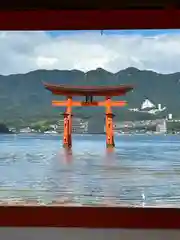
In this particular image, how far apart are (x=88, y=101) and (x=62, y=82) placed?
175mm

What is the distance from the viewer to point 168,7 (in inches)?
65.8

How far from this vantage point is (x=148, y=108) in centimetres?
181

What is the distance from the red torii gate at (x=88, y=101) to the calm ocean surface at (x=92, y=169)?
40 mm

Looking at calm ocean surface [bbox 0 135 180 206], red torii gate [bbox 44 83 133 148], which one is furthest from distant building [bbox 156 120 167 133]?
red torii gate [bbox 44 83 133 148]

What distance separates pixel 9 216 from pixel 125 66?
956 millimetres

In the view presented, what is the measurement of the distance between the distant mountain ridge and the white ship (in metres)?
0.02

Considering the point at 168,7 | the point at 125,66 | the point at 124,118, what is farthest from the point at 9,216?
the point at 168,7

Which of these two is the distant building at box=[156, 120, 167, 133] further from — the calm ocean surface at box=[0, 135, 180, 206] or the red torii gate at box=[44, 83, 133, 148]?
the red torii gate at box=[44, 83, 133, 148]

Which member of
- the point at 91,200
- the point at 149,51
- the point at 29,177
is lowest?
the point at 91,200

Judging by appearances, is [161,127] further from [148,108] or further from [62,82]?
[62,82]

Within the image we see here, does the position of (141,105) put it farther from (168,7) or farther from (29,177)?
(29,177)

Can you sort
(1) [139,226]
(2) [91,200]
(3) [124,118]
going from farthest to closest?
(3) [124,118] < (2) [91,200] < (1) [139,226]

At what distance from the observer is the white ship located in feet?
5.89

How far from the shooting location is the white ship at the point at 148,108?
1794 mm
